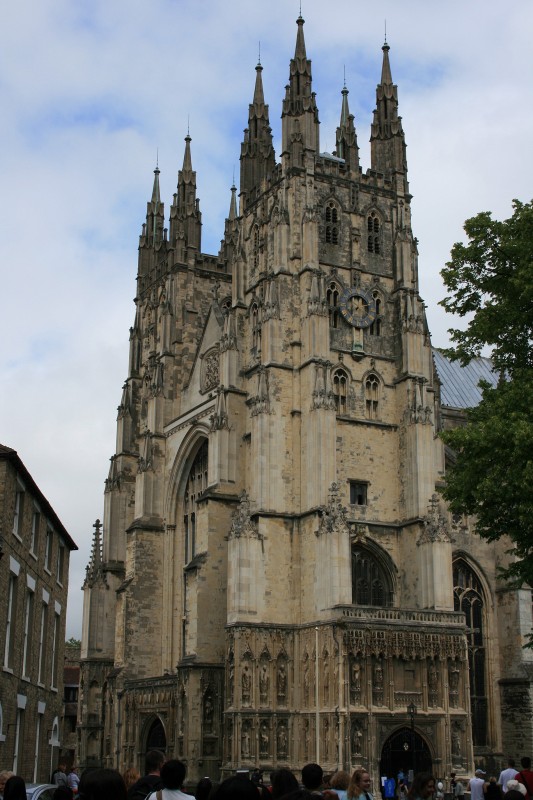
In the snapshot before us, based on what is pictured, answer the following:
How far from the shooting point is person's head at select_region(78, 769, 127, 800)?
8.25 m

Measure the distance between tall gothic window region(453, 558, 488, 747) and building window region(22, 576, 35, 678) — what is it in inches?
984

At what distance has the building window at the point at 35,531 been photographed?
29934mm

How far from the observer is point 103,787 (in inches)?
325

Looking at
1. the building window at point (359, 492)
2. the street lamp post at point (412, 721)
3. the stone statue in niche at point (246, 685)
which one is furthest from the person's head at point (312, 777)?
the building window at point (359, 492)

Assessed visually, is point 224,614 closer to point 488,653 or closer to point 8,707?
point 488,653

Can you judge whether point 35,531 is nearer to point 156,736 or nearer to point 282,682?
point 282,682

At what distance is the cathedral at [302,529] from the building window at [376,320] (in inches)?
7.1

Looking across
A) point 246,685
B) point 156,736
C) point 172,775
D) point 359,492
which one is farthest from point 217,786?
point 156,736

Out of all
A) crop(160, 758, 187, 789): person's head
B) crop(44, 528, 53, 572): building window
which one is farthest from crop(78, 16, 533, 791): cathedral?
crop(160, 758, 187, 789): person's head

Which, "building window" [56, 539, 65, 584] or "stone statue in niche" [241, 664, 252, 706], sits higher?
"building window" [56, 539, 65, 584]

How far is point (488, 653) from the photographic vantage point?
50469mm

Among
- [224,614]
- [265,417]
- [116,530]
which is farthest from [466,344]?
[116,530]

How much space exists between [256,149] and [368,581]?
2395cm

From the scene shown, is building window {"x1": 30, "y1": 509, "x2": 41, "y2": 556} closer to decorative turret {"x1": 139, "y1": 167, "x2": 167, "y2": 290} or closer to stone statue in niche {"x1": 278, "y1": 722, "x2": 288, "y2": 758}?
stone statue in niche {"x1": 278, "y1": 722, "x2": 288, "y2": 758}
